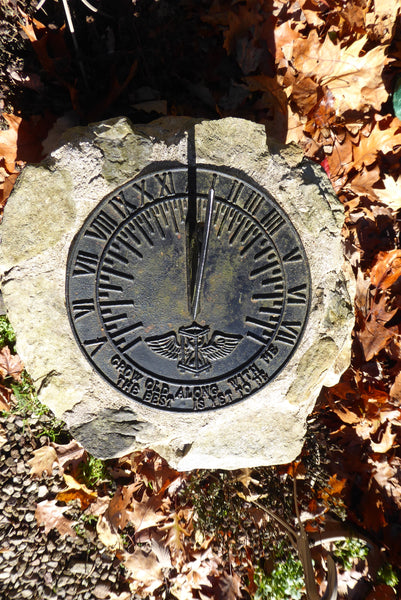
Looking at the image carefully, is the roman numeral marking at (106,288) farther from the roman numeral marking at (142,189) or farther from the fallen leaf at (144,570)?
the fallen leaf at (144,570)

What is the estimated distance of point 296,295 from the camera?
2.59 m

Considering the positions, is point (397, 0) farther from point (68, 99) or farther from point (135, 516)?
point (135, 516)

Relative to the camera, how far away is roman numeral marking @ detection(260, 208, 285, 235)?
8.45 feet

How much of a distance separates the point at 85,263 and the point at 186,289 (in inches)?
22.3

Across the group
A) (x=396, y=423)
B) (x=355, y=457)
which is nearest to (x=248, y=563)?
(x=355, y=457)

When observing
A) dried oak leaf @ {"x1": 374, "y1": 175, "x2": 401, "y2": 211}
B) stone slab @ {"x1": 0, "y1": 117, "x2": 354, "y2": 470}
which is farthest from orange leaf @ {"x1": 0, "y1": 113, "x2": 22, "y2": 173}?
dried oak leaf @ {"x1": 374, "y1": 175, "x2": 401, "y2": 211}

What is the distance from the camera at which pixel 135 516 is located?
3.23 metres

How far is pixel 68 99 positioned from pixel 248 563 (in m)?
3.53

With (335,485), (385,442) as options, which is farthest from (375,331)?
(335,485)

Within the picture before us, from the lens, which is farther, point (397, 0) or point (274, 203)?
point (397, 0)

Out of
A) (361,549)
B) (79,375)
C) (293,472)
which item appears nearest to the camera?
(79,375)

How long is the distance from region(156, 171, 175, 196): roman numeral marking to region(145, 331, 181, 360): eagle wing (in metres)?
0.77

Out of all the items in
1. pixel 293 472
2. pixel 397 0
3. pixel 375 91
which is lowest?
pixel 293 472

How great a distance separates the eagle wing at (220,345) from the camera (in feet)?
8.44
